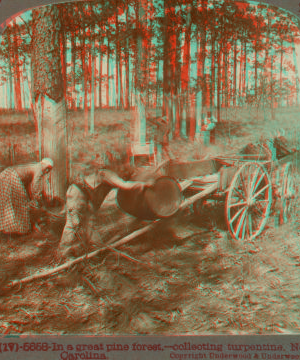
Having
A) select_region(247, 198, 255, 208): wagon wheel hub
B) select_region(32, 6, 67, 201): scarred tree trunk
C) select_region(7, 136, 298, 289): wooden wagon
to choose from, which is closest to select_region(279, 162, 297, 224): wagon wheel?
select_region(7, 136, 298, 289): wooden wagon

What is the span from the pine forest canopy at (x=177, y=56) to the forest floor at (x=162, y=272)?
0.17m

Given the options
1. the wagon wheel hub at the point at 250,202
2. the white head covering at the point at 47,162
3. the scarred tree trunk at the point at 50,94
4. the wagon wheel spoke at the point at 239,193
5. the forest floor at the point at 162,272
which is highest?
the scarred tree trunk at the point at 50,94

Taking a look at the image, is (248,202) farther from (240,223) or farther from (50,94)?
(50,94)

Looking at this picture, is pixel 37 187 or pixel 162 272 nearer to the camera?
pixel 162 272

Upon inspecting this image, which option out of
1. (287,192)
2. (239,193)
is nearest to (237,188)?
(239,193)

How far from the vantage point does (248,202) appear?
272 cm

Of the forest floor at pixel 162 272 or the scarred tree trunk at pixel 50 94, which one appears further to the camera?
the scarred tree trunk at pixel 50 94

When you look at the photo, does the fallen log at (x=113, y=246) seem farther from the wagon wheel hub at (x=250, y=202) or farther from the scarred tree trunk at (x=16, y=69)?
the scarred tree trunk at (x=16, y=69)

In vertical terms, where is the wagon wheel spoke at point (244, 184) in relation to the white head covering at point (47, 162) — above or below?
below

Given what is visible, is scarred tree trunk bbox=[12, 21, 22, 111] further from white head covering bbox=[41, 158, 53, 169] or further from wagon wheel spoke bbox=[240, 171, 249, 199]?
wagon wheel spoke bbox=[240, 171, 249, 199]

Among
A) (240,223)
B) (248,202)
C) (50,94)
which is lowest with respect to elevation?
(240,223)

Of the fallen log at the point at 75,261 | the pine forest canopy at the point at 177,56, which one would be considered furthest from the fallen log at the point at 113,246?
the pine forest canopy at the point at 177,56

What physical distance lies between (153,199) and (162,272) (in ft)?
1.95

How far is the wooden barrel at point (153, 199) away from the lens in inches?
107
